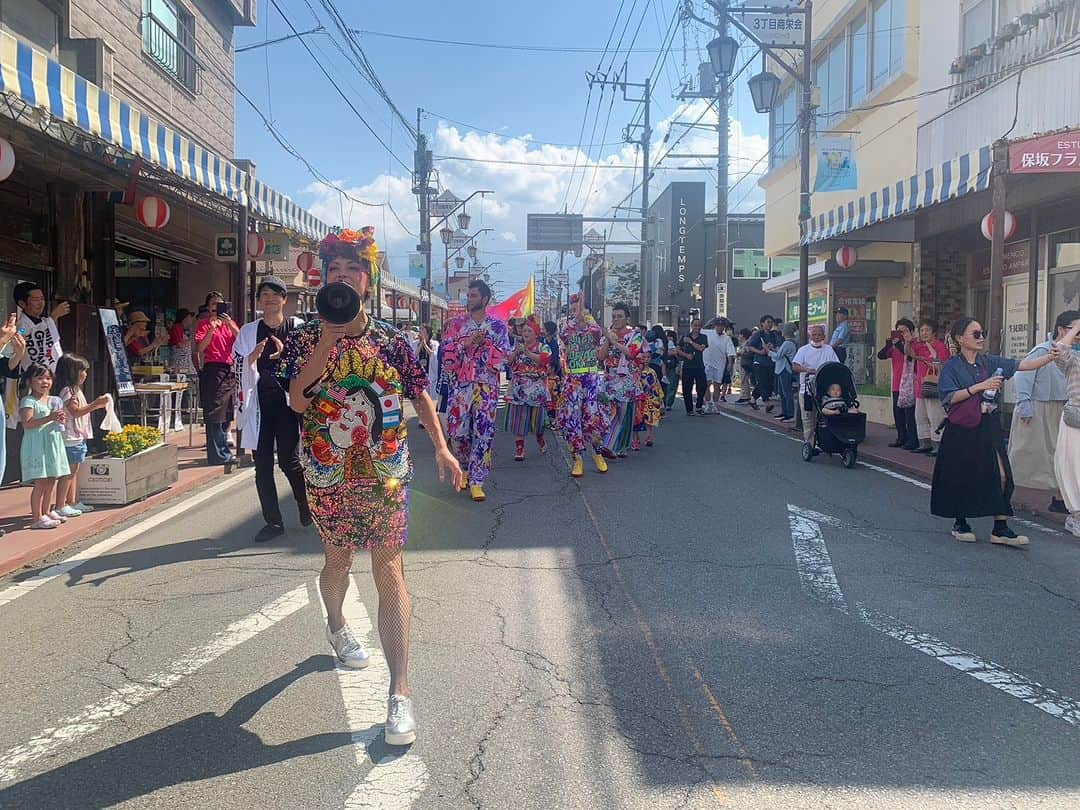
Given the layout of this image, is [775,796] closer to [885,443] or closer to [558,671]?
[558,671]

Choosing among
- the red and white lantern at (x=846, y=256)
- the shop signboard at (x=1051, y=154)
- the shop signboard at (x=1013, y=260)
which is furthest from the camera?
the red and white lantern at (x=846, y=256)

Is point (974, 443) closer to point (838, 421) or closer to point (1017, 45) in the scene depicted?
point (838, 421)

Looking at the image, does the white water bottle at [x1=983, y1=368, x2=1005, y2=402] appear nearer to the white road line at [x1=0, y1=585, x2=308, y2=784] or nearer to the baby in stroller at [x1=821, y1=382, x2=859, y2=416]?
the baby in stroller at [x1=821, y1=382, x2=859, y2=416]

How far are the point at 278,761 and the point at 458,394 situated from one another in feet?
17.6

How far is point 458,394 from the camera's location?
852 centimetres

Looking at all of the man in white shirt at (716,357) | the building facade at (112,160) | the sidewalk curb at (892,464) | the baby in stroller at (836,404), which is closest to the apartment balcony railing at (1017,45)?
the baby in stroller at (836,404)

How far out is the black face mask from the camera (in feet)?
10.7

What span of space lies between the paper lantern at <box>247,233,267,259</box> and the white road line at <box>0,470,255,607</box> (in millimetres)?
6747

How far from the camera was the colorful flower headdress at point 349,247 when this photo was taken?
12.1 feet

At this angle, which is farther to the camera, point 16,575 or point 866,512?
point 866,512

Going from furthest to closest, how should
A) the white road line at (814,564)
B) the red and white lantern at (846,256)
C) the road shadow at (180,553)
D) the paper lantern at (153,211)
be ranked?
the red and white lantern at (846,256)
the paper lantern at (153,211)
the road shadow at (180,553)
the white road line at (814,564)

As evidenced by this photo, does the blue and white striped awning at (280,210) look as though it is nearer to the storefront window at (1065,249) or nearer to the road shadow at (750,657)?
the road shadow at (750,657)

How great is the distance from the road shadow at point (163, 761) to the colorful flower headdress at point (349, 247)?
1849mm

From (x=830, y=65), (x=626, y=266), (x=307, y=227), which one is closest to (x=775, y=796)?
(x=307, y=227)
